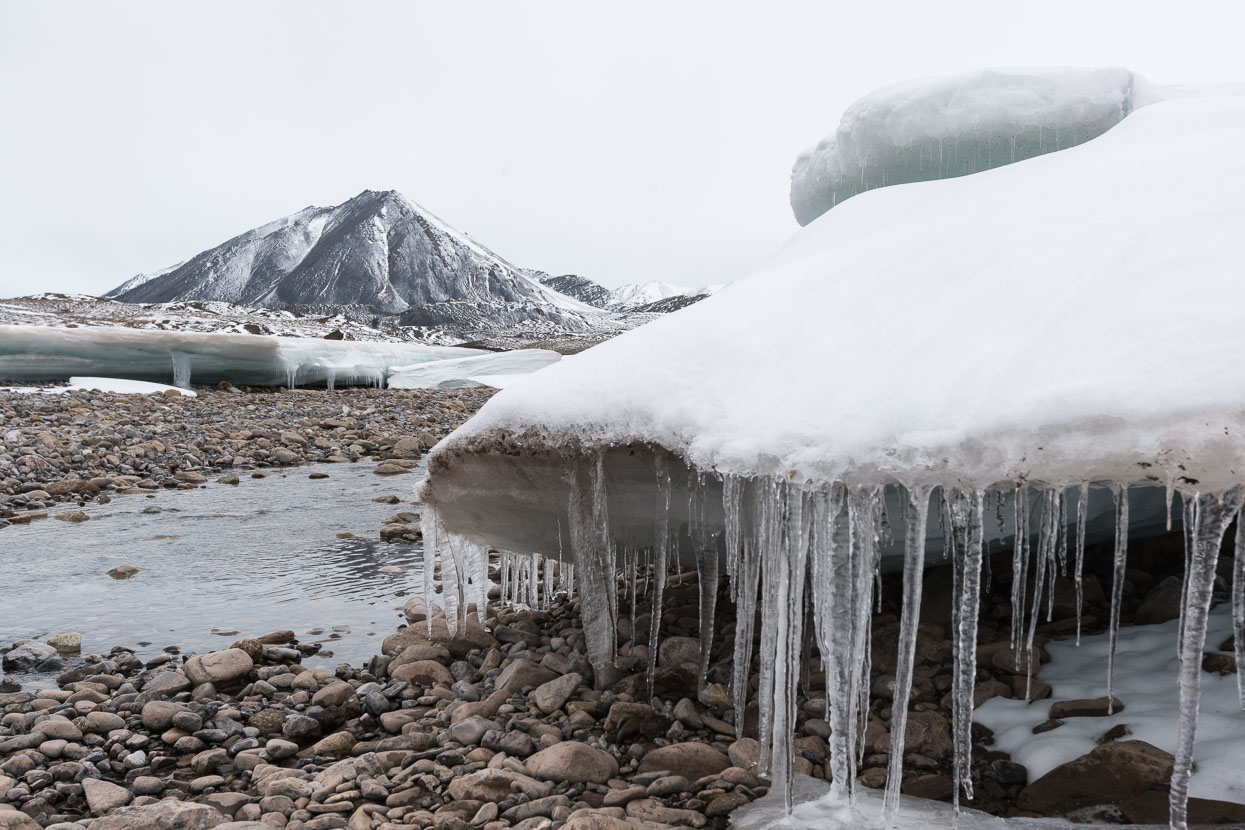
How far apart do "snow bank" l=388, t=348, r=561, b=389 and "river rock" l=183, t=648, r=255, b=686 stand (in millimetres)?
15804

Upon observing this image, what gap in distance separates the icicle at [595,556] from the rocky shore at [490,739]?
5.5 inches

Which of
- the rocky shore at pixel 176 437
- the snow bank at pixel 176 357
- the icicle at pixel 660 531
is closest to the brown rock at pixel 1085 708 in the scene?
the icicle at pixel 660 531

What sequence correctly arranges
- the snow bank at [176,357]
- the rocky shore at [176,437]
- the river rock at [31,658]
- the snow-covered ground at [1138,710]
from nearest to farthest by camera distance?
the snow-covered ground at [1138,710]
the river rock at [31,658]
the rocky shore at [176,437]
the snow bank at [176,357]

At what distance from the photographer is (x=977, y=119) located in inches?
179

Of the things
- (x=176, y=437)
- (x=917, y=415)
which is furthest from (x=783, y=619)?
(x=176, y=437)

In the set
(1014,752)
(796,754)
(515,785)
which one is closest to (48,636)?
(515,785)

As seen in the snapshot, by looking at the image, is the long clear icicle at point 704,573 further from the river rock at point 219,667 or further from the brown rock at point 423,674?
the river rock at point 219,667

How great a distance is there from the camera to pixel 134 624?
427 cm

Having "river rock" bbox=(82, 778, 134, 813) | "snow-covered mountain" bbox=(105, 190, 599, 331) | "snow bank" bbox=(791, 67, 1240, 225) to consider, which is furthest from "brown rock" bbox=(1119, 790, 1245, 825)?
"snow-covered mountain" bbox=(105, 190, 599, 331)

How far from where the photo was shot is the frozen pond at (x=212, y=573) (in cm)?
416

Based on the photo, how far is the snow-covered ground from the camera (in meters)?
2.10

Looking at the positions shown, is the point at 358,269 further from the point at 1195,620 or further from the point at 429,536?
the point at 1195,620

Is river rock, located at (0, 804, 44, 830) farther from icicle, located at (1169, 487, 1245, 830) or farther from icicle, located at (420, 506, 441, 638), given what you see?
icicle, located at (1169, 487, 1245, 830)

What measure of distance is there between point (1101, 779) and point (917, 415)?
1.22 m
